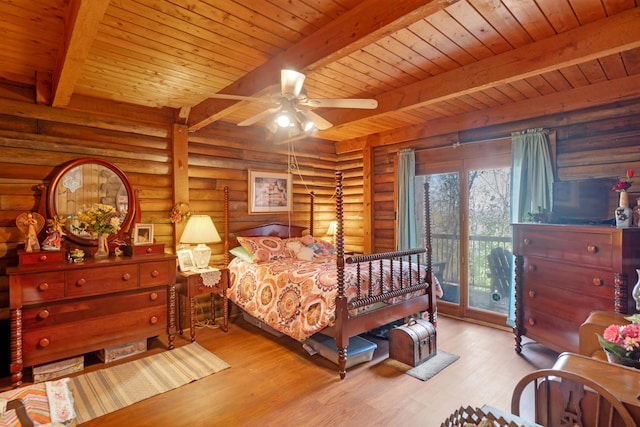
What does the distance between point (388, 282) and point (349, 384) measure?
109 centimetres

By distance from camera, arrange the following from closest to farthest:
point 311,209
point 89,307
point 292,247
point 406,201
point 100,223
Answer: point 89,307 → point 100,223 → point 292,247 → point 406,201 → point 311,209

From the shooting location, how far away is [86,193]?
3.56 meters

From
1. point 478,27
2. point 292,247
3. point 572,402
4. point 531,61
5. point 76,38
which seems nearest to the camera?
point 572,402

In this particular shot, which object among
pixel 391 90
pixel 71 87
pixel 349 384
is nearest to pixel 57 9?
pixel 71 87

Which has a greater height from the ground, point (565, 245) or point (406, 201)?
point (406, 201)

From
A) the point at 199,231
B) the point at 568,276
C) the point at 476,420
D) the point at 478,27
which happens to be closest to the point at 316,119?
the point at 478,27

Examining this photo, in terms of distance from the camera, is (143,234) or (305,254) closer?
(143,234)

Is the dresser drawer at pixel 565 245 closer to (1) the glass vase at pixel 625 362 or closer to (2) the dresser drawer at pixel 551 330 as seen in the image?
(2) the dresser drawer at pixel 551 330

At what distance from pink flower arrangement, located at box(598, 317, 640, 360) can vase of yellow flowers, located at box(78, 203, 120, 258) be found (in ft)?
12.9

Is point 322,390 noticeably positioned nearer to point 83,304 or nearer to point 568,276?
point 83,304

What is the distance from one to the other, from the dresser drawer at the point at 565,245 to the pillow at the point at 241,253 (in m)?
3.05

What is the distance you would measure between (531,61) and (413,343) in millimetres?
2555

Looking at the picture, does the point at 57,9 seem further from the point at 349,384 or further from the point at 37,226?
the point at 349,384

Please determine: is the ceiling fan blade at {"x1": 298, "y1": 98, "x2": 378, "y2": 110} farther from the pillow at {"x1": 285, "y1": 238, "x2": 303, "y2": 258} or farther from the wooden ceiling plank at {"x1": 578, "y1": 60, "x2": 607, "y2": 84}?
the pillow at {"x1": 285, "y1": 238, "x2": 303, "y2": 258}
